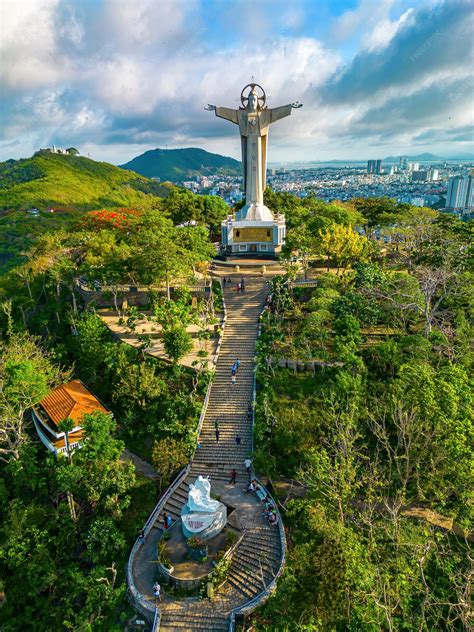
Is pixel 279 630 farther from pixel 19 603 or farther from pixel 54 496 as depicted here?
pixel 54 496

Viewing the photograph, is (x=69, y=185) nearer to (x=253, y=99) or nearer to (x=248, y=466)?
(x=253, y=99)

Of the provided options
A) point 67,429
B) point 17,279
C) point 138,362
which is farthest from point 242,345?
point 17,279

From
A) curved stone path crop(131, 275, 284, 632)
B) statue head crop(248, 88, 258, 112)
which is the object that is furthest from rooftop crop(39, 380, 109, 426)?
statue head crop(248, 88, 258, 112)

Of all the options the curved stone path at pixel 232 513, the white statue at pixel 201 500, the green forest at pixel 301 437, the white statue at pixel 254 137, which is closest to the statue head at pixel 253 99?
the white statue at pixel 254 137

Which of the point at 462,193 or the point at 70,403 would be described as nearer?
the point at 70,403

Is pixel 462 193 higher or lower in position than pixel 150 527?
higher

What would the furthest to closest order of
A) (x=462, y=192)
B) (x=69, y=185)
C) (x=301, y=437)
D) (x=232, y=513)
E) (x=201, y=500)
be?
(x=462, y=192)
(x=69, y=185)
(x=301, y=437)
(x=232, y=513)
(x=201, y=500)

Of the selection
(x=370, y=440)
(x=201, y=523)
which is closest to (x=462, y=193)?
(x=370, y=440)
